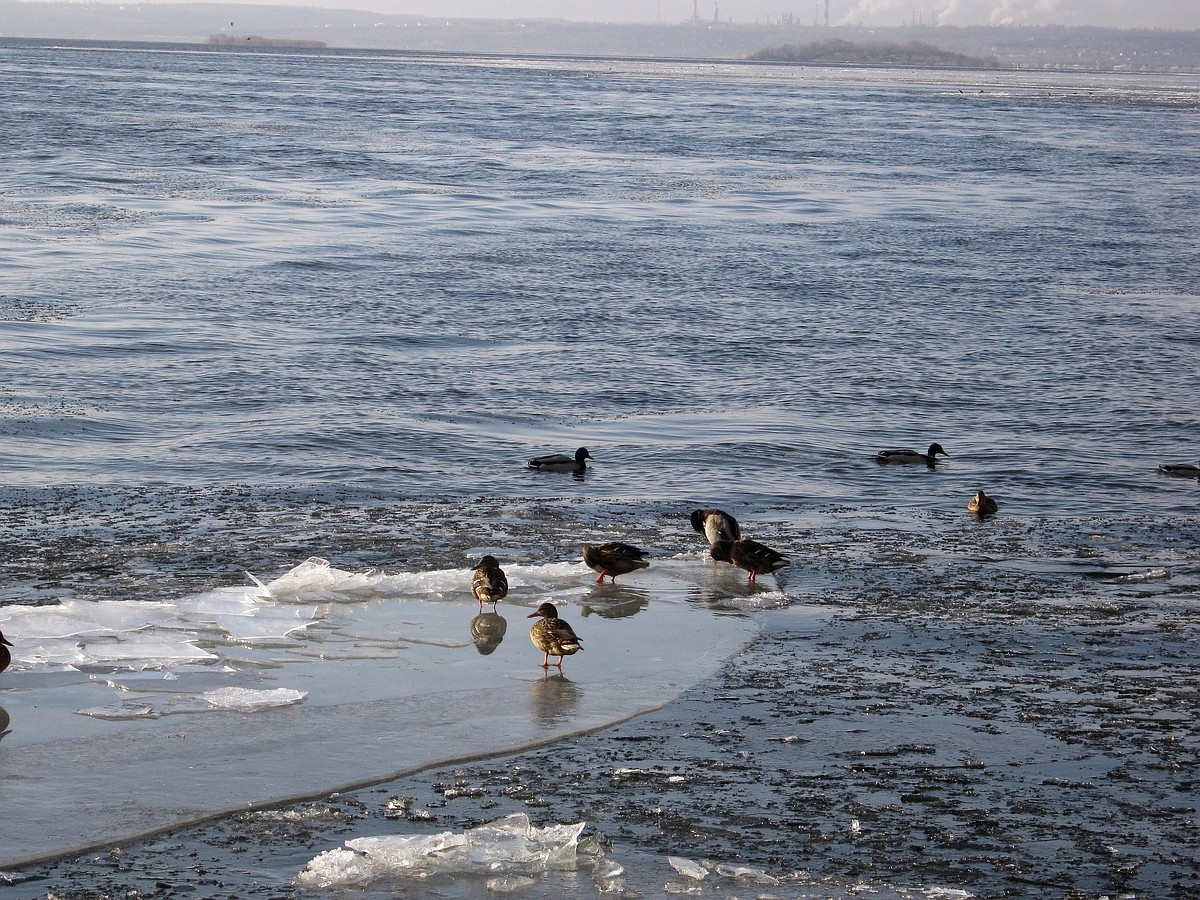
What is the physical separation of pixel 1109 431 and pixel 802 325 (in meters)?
5.78

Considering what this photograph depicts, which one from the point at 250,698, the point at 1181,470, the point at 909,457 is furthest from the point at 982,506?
the point at 250,698

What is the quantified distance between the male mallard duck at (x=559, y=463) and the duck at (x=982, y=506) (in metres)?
3.34

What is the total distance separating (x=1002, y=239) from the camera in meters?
28.8

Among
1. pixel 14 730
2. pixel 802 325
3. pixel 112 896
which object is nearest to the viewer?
pixel 112 896

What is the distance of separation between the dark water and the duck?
0.22 meters

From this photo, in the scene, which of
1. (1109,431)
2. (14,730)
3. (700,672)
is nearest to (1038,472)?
(1109,431)

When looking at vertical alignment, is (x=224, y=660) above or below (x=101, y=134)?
below

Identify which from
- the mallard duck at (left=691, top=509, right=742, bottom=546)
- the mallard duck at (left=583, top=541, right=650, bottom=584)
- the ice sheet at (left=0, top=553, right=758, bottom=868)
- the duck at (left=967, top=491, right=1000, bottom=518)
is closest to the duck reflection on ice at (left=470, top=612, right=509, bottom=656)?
the ice sheet at (left=0, top=553, right=758, bottom=868)

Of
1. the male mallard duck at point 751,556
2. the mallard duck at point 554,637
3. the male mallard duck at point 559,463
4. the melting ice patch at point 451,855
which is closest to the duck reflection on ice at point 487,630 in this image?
the mallard duck at point 554,637

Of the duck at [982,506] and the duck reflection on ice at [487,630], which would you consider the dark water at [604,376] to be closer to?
the duck at [982,506]

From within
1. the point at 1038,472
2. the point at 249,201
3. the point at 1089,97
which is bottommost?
the point at 1038,472

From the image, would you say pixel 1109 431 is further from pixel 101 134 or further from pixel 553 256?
pixel 101 134

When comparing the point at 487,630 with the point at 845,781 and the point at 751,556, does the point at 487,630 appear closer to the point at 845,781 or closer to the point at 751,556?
the point at 751,556

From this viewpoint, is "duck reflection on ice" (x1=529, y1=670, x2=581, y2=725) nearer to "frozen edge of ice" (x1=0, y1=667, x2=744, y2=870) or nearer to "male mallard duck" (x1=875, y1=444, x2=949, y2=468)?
"frozen edge of ice" (x1=0, y1=667, x2=744, y2=870)
